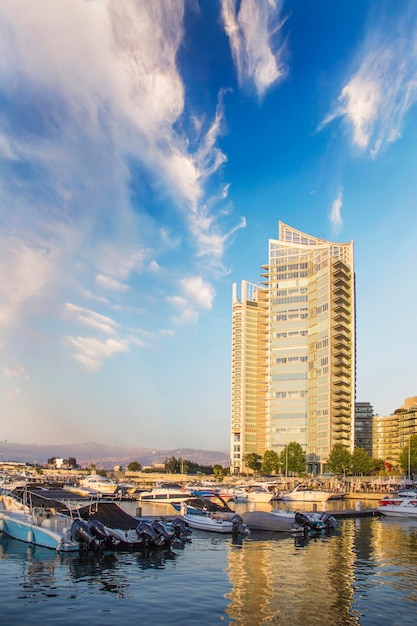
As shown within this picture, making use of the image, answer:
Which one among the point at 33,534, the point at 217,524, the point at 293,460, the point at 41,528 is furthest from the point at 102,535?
the point at 293,460

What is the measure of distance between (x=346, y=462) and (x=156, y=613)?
154 m

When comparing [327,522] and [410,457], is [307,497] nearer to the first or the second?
[327,522]

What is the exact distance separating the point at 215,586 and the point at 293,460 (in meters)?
162

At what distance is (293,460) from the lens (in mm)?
191000

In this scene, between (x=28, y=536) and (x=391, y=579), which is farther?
(x=28, y=536)

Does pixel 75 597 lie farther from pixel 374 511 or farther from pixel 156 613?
pixel 374 511

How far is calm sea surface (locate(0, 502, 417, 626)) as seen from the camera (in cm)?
2792

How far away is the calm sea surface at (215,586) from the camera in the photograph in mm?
27922

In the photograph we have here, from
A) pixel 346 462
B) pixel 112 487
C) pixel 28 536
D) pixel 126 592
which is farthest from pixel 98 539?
pixel 346 462

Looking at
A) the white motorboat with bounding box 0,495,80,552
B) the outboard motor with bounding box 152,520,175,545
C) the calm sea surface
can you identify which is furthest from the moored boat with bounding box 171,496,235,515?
the white motorboat with bounding box 0,495,80,552

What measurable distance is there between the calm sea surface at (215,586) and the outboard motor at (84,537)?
160 cm

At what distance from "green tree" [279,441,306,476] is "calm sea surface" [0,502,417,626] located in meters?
141

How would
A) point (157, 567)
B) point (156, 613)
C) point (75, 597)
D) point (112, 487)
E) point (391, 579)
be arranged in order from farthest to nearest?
point (112, 487) → point (157, 567) → point (391, 579) → point (75, 597) → point (156, 613)

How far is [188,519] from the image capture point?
65250 mm
